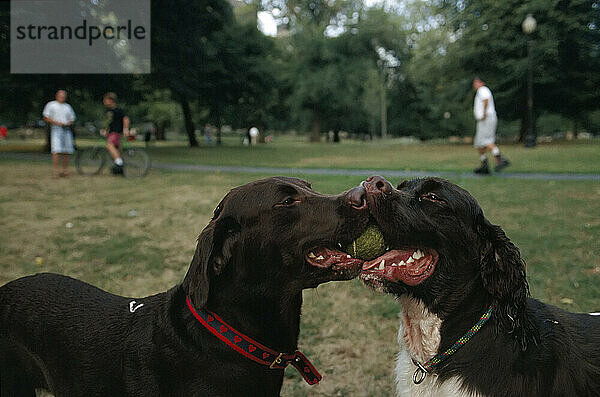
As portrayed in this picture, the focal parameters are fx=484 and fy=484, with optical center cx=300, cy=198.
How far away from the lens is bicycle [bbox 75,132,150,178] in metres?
15.6

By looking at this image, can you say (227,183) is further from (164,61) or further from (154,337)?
(164,61)

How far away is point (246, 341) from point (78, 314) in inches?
40.2

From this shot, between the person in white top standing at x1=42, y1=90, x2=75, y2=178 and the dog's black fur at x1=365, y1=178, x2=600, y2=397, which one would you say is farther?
the person in white top standing at x1=42, y1=90, x2=75, y2=178

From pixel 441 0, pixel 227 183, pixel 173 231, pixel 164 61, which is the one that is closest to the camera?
pixel 173 231

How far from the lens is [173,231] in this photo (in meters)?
7.81

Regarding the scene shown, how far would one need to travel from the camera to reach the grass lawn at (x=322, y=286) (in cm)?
412

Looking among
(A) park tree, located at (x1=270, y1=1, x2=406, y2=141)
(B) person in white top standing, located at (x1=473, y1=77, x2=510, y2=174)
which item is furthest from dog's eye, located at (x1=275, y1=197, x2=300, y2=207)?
(A) park tree, located at (x1=270, y1=1, x2=406, y2=141)

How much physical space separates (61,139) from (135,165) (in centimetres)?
228

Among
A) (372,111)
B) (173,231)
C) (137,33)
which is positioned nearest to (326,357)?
(173,231)

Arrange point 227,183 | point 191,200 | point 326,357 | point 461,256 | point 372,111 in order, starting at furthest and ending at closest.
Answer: point 372,111
point 227,183
point 191,200
point 326,357
point 461,256

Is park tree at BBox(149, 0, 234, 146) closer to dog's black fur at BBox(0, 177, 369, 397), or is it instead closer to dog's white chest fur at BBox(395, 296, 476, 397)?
dog's black fur at BBox(0, 177, 369, 397)

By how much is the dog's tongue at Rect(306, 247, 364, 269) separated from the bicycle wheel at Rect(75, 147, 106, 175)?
1535 cm

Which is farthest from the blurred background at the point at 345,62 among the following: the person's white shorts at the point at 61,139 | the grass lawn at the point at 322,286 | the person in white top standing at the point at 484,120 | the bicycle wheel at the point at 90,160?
the grass lawn at the point at 322,286

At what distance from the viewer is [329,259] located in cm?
250
